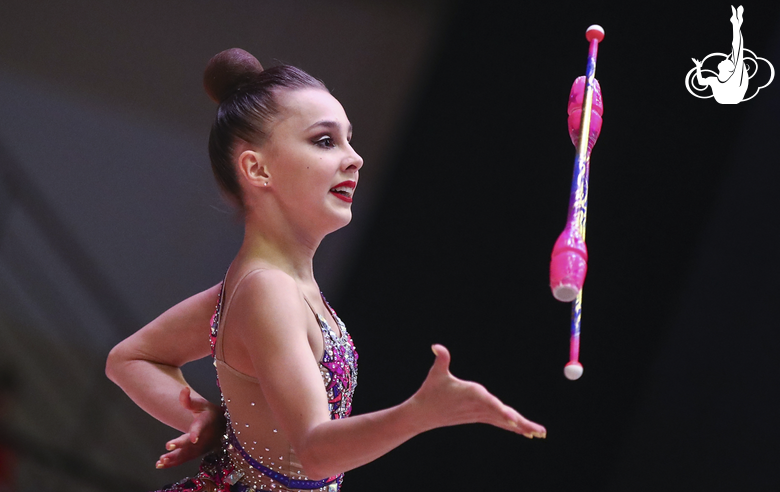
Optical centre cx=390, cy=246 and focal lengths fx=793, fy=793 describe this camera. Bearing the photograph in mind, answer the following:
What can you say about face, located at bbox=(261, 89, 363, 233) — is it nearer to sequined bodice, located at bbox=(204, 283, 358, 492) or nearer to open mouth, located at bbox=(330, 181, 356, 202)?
open mouth, located at bbox=(330, 181, 356, 202)

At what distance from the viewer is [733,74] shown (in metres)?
1.93

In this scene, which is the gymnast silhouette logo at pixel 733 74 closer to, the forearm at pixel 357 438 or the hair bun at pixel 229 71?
the hair bun at pixel 229 71

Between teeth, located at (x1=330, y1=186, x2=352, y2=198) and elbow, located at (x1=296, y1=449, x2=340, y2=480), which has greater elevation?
teeth, located at (x1=330, y1=186, x2=352, y2=198)

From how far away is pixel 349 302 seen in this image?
216 cm

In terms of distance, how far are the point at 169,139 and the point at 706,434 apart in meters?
1.69

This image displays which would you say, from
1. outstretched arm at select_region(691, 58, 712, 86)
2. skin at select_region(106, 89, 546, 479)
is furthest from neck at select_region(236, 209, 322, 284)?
outstretched arm at select_region(691, 58, 712, 86)

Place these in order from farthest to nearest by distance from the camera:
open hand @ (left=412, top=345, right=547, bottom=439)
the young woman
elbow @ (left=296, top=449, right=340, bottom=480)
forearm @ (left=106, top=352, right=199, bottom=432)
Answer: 1. forearm @ (left=106, top=352, right=199, bottom=432)
2. the young woman
3. elbow @ (left=296, top=449, right=340, bottom=480)
4. open hand @ (left=412, top=345, right=547, bottom=439)

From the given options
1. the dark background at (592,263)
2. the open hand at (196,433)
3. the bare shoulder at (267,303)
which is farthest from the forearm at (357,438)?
the dark background at (592,263)

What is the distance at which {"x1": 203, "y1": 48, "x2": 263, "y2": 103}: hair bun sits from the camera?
1287mm

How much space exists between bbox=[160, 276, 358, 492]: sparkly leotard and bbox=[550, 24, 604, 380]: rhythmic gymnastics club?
34cm

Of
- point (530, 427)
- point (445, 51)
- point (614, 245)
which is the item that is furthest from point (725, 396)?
point (530, 427)

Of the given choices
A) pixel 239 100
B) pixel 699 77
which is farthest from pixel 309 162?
pixel 699 77

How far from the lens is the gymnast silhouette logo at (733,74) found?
189 centimetres

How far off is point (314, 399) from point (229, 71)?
1.97ft
